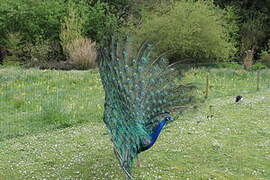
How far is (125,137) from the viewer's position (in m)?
6.28

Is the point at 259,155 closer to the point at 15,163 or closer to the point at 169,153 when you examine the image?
the point at 169,153

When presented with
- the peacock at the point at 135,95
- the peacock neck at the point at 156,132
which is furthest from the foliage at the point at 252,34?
the peacock neck at the point at 156,132

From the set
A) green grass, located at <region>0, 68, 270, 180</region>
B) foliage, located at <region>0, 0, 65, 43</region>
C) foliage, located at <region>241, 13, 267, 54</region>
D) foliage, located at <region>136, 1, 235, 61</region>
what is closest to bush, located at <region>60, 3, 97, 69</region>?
foliage, located at <region>0, 0, 65, 43</region>

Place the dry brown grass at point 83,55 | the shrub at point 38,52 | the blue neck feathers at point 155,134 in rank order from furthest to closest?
the shrub at point 38,52 < the dry brown grass at point 83,55 < the blue neck feathers at point 155,134

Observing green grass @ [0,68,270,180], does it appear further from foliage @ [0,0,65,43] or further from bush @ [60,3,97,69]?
foliage @ [0,0,65,43]

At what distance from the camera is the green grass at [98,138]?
24.2ft

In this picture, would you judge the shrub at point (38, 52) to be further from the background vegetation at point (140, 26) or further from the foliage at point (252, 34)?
the foliage at point (252, 34)

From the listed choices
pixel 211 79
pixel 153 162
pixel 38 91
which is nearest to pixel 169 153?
pixel 153 162

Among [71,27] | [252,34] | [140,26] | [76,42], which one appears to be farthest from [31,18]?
[252,34]

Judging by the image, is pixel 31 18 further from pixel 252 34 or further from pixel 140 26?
pixel 252 34

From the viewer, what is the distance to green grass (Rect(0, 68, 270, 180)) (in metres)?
7.37

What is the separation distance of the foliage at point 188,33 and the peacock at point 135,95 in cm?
1416

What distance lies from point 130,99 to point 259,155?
3015 mm

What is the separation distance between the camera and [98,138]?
9617 millimetres
